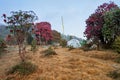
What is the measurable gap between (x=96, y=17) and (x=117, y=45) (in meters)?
6.14

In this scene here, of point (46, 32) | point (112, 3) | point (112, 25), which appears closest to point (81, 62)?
point (112, 25)

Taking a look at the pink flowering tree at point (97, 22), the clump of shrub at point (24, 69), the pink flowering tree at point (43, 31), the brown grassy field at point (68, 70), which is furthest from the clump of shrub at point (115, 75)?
the pink flowering tree at point (43, 31)

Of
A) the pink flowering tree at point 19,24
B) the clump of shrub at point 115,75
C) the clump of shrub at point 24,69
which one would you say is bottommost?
the clump of shrub at point 115,75

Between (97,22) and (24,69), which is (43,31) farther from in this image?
(24,69)

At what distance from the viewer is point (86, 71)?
11.4 meters

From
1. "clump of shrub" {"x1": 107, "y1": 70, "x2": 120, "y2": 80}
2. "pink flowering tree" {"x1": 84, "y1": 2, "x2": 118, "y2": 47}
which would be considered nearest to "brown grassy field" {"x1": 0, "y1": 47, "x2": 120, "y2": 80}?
"clump of shrub" {"x1": 107, "y1": 70, "x2": 120, "y2": 80}

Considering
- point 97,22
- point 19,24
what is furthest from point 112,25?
point 19,24

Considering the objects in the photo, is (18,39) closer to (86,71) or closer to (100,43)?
(86,71)

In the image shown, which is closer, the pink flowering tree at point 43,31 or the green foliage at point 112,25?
the green foliage at point 112,25

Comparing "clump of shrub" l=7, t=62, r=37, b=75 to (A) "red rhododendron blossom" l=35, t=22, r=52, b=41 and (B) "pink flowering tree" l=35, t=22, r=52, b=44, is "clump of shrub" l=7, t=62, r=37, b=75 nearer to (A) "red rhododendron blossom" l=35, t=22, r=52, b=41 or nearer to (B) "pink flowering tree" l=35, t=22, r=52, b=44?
(B) "pink flowering tree" l=35, t=22, r=52, b=44

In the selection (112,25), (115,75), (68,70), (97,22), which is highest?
(97,22)

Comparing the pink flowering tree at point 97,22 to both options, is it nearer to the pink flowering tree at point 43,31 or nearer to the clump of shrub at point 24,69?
the pink flowering tree at point 43,31

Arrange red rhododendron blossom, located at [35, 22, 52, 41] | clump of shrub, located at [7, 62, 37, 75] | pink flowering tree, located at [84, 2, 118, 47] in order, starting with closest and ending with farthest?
clump of shrub, located at [7, 62, 37, 75]
pink flowering tree, located at [84, 2, 118, 47]
red rhododendron blossom, located at [35, 22, 52, 41]

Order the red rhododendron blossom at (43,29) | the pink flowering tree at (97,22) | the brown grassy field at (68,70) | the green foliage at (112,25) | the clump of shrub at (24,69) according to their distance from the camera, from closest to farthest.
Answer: the brown grassy field at (68,70) < the clump of shrub at (24,69) < the green foliage at (112,25) < the pink flowering tree at (97,22) < the red rhododendron blossom at (43,29)
